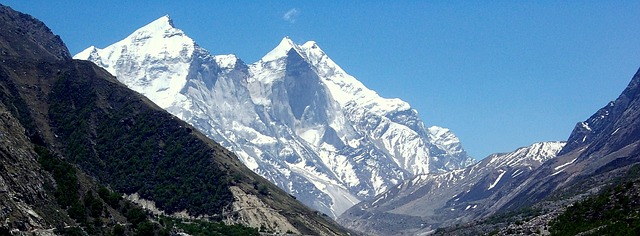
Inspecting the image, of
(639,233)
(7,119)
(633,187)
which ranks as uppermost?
(7,119)

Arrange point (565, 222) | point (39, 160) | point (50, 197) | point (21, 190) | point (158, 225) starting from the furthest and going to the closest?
point (158, 225), point (39, 160), point (50, 197), point (21, 190), point (565, 222)

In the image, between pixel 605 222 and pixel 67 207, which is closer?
pixel 605 222

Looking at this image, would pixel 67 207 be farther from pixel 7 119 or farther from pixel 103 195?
pixel 7 119

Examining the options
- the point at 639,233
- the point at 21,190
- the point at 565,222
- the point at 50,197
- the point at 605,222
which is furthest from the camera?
the point at 50,197

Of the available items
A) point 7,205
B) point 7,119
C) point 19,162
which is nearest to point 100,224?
point 19,162

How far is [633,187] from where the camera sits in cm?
9731

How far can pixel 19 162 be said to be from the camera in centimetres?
14762

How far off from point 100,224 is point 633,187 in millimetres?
102971

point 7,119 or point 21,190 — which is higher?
point 7,119

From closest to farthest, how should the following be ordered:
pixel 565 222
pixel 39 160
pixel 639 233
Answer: pixel 639 233
pixel 565 222
pixel 39 160

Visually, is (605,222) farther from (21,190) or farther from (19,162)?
(19,162)

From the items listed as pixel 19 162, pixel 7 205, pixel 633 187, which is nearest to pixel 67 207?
pixel 19 162

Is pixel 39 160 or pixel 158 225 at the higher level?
pixel 39 160

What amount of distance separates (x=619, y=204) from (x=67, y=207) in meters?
103
